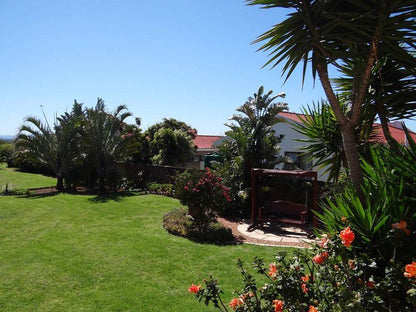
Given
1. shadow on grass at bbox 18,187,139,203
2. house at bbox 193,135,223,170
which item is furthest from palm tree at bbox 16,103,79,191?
house at bbox 193,135,223,170

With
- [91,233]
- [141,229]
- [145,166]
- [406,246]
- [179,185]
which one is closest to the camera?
[406,246]

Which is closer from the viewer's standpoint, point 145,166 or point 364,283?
point 364,283

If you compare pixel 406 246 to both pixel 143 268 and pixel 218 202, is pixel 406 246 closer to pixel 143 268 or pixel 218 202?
pixel 143 268

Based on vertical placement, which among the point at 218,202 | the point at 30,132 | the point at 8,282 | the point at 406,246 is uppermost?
the point at 30,132

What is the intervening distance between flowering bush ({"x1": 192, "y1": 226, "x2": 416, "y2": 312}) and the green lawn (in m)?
2.03

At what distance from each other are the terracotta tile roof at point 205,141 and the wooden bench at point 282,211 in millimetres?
28549

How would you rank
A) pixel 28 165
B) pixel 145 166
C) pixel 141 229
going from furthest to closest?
pixel 28 165
pixel 145 166
pixel 141 229

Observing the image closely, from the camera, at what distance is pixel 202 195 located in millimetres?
8297

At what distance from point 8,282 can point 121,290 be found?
198cm

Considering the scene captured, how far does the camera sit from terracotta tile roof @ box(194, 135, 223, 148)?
3897cm

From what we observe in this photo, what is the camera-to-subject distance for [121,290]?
454cm

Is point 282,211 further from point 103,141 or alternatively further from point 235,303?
point 103,141

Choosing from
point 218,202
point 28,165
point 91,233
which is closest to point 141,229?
point 91,233

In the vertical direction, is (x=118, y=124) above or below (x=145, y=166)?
above
